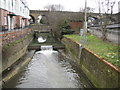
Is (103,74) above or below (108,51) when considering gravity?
below

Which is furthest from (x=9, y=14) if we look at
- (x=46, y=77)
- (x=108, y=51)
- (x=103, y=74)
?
(x=103, y=74)

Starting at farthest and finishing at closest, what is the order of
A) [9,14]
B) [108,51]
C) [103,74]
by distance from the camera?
[9,14], [108,51], [103,74]

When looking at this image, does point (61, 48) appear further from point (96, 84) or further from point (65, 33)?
point (96, 84)

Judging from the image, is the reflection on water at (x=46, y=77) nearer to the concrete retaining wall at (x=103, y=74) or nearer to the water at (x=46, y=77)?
the water at (x=46, y=77)

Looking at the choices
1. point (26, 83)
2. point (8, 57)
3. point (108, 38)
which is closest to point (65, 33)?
point (108, 38)

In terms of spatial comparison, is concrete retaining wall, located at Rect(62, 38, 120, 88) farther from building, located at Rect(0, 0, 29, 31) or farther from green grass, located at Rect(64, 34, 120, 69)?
building, located at Rect(0, 0, 29, 31)

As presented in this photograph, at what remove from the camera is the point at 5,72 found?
32.3ft

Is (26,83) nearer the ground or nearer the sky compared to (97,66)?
nearer the ground

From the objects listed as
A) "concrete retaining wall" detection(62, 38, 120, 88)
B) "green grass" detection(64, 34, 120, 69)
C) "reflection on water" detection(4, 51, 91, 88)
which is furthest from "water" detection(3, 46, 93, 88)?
"green grass" detection(64, 34, 120, 69)

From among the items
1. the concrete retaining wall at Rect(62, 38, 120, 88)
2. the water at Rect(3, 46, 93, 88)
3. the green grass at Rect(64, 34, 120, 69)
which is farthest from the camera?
the water at Rect(3, 46, 93, 88)

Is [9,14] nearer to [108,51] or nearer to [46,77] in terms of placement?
[46,77]

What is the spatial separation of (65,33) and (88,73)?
61.4 ft

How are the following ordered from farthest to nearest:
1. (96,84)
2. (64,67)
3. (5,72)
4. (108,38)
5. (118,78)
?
(108,38), (64,67), (5,72), (96,84), (118,78)

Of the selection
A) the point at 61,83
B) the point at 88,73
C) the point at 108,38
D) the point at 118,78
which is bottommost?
the point at 61,83
